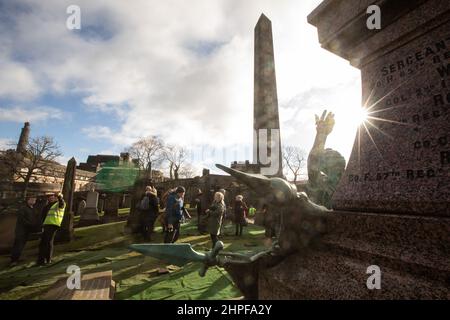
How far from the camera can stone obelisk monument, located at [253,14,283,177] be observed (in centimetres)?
1541

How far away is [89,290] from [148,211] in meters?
5.97

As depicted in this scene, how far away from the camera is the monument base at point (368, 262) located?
1.19 metres

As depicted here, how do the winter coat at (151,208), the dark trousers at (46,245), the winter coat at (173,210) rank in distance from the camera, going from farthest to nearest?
the winter coat at (151,208)
the winter coat at (173,210)
the dark trousers at (46,245)

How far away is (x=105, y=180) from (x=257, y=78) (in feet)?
143

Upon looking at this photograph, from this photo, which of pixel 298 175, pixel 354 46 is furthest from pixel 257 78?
pixel 298 175

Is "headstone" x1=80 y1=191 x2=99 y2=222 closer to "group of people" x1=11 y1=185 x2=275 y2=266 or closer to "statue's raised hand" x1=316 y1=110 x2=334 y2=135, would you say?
"group of people" x1=11 y1=185 x2=275 y2=266

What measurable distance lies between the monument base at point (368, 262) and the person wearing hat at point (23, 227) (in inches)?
304

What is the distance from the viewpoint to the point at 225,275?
5059 millimetres

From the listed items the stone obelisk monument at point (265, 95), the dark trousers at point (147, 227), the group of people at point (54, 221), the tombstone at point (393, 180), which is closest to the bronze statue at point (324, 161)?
the tombstone at point (393, 180)

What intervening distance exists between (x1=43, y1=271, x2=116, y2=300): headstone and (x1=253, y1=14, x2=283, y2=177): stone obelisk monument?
1283 cm

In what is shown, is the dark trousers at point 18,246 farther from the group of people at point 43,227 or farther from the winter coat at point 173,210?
the winter coat at point 173,210

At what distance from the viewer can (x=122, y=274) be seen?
524 centimetres
